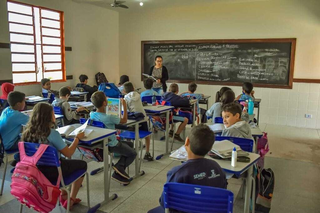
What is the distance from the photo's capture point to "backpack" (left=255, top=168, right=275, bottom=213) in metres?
2.76

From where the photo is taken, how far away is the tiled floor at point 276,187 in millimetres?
2980

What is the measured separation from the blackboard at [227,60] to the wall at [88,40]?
0.98m

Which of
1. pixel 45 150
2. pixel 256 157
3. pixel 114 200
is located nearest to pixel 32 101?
pixel 114 200

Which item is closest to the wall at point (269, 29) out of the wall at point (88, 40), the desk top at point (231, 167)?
the wall at point (88, 40)

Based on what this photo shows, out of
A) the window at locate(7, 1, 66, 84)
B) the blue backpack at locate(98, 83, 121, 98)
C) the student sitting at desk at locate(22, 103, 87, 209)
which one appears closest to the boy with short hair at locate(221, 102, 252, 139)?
the student sitting at desk at locate(22, 103, 87, 209)

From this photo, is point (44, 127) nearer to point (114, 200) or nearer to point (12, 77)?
point (114, 200)

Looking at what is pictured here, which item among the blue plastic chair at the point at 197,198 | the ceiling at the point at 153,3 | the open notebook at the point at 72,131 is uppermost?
the ceiling at the point at 153,3

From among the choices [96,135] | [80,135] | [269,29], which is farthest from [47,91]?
[269,29]

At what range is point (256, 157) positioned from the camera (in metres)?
2.30

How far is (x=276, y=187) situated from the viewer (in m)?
3.50

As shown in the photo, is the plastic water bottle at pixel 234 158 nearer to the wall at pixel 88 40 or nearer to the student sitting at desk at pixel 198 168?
the student sitting at desk at pixel 198 168

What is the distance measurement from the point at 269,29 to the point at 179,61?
2.49 meters

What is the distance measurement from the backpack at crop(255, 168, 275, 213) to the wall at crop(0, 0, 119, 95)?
5030 millimetres

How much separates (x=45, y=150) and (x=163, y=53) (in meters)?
6.55
